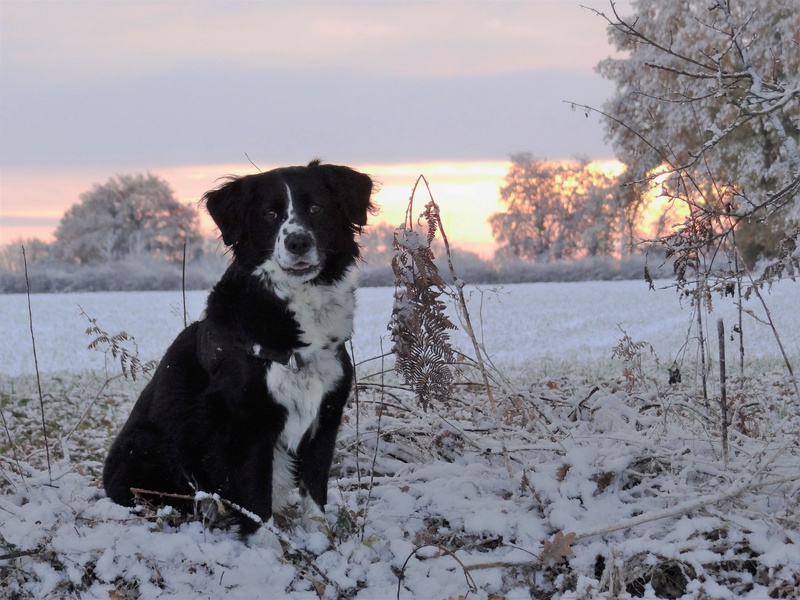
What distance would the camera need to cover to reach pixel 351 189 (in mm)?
4027

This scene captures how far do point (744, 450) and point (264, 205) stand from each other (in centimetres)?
287

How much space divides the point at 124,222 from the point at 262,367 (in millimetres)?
49526

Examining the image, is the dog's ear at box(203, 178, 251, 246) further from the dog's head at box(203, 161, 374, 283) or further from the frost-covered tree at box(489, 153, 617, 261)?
the frost-covered tree at box(489, 153, 617, 261)

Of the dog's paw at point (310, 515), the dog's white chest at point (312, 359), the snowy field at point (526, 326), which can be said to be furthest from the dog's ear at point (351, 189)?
the snowy field at point (526, 326)

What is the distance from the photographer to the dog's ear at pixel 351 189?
13.0 ft

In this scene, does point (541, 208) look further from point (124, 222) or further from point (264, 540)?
point (264, 540)

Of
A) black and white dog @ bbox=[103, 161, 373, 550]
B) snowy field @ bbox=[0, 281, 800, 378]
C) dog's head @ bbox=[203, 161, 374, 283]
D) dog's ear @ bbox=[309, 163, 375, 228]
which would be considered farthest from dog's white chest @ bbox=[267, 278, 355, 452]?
snowy field @ bbox=[0, 281, 800, 378]

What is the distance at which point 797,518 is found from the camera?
147 inches

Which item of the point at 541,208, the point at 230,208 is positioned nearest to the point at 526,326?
the point at 230,208

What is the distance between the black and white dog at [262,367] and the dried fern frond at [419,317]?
0.25 m

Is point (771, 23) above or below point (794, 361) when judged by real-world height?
above

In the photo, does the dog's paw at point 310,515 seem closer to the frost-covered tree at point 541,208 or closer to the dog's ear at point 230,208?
the dog's ear at point 230,208

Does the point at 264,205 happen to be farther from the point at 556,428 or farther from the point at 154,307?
the point at 154,307

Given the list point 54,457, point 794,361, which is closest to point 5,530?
point 54,457
